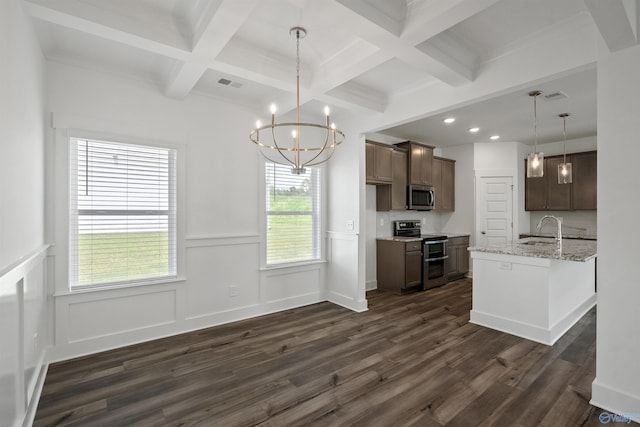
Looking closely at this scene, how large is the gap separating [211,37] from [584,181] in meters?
6.69

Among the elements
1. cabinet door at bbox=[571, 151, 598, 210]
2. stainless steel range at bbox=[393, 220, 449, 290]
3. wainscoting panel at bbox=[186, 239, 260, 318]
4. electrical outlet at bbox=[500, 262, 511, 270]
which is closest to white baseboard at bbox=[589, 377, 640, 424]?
electrical outlet at bbox=[500, 262, 511, 270]

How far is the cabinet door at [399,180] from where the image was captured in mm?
A: 5391

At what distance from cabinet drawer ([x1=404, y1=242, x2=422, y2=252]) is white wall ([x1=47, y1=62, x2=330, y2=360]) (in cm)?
139

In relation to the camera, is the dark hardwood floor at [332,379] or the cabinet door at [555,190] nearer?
the dark hardwood floor at [332,379]

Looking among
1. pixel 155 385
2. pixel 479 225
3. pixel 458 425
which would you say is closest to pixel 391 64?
pixel 458 425

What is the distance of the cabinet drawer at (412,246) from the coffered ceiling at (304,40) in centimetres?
245

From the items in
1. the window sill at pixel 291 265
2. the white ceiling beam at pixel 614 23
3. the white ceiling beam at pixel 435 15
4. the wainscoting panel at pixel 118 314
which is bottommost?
the wainscoting panel at pixel 118 314

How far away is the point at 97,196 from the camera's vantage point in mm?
3062

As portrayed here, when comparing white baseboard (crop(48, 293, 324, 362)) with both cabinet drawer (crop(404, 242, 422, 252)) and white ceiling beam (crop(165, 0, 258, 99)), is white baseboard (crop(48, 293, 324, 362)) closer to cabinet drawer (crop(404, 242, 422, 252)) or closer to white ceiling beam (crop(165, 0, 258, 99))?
cabinet drawer (crop(404, 242, 422, 252))

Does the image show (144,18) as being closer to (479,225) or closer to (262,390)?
(262,390)

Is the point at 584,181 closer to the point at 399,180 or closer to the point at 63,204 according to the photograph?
the point at 399,180

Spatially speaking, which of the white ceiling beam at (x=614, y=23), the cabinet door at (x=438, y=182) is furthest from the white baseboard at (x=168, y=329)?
the white ceiling beam at (x=614, y=23)

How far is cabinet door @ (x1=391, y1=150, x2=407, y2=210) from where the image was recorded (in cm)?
539

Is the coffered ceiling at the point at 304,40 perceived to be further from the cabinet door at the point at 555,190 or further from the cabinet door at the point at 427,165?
the cabinet door at the point at 555,190
